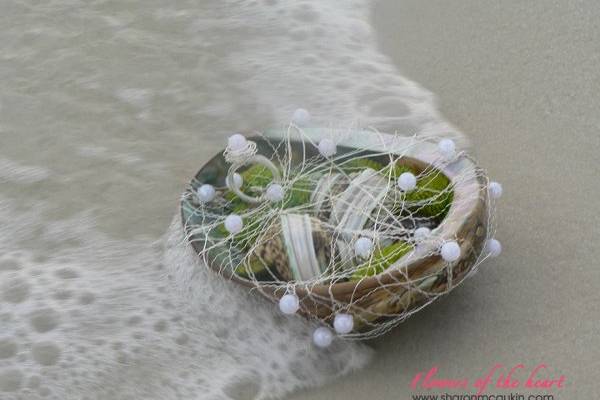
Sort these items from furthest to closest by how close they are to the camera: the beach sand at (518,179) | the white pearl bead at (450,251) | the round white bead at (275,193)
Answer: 1. the round white bead at (275,193)
2. the beach sand at (518,179)
3. the white pearl bead at (450,251)

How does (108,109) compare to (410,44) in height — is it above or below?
below

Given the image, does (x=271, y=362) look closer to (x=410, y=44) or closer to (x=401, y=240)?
(x=401, y=240)

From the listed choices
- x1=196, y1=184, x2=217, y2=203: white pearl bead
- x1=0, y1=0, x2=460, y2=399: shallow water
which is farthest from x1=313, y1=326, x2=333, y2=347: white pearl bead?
x1=196, y1=184, x2=217, y2=203: white pearl bead

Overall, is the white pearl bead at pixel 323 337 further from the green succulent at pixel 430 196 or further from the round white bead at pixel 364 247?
the green succulent at pixel 430 196

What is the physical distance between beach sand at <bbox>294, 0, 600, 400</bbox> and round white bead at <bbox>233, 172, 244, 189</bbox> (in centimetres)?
39

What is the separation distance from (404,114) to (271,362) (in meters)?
0.75

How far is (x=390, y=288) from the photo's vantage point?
45.3 inches

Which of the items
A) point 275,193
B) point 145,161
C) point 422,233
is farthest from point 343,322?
point 145,161

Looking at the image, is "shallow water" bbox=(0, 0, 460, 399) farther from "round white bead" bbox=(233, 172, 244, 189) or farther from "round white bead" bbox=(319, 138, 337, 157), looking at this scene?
"round white bead" bbox=(319, 138, 337, 157)

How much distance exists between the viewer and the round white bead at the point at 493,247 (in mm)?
1283

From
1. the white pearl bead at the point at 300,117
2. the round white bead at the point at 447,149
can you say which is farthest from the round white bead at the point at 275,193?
the round white bead at the point at 447,149

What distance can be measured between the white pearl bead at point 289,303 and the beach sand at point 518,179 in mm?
172

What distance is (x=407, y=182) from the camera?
4.22 feet

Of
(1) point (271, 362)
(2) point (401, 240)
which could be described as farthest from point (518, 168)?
(1) point (271, 362)
